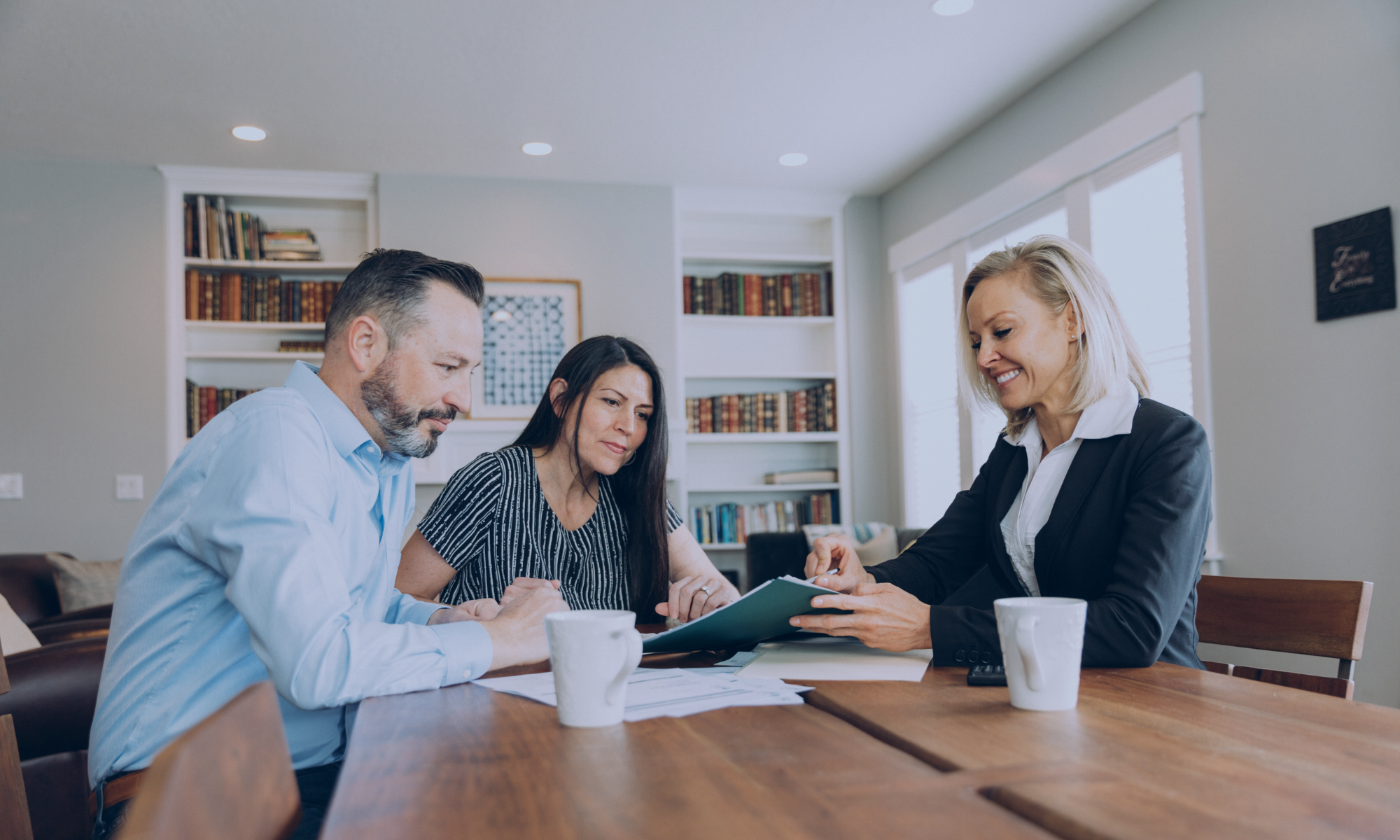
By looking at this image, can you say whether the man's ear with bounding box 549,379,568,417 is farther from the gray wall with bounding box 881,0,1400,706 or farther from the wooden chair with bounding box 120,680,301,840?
the gray wall with bounding box 881,0,1400,706

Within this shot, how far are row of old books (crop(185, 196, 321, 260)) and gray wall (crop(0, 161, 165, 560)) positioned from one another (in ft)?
0.50

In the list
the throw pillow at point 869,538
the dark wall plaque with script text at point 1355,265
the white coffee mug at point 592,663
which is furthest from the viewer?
the throw pillow at point 869,538

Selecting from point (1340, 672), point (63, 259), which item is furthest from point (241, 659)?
point (63, 259)

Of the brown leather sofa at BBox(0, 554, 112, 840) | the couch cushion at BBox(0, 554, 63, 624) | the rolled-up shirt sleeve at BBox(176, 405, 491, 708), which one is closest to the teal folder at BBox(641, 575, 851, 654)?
the rolled-up shirt sleeve at BBox(176, 405, 491, 708)

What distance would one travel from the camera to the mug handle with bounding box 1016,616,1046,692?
2.72ft

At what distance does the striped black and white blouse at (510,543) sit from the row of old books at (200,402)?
10.9 feet

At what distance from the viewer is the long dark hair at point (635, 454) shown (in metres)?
1.92

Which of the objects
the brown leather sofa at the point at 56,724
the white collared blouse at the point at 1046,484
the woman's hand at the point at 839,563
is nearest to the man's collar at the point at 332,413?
the woman's hand at the point at 839,563

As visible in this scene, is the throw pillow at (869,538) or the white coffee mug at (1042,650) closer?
the white coffee mug at (1042,650)

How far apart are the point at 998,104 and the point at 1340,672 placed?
3.38 metres

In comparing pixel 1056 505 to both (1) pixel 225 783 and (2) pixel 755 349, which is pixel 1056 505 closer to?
(1) pixel 225 783

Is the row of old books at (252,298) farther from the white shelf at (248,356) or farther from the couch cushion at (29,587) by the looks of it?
the couch cushion at (29,587)

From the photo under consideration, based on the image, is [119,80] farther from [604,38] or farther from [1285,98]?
[1285,98]

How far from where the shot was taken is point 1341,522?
2.58 meters
